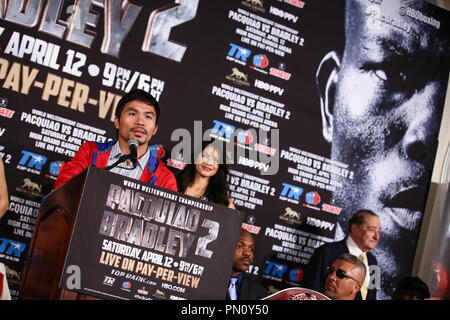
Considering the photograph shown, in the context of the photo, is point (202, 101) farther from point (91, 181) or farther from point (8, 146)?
point (91, 181)

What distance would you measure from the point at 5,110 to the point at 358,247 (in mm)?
3200

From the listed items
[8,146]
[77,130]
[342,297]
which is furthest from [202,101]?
[342,297]

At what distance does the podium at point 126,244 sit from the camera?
7.18 feet

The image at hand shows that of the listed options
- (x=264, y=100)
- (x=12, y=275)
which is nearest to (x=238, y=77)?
(x=264, y=100)

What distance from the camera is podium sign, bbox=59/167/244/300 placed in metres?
2.20

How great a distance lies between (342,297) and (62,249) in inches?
93.3

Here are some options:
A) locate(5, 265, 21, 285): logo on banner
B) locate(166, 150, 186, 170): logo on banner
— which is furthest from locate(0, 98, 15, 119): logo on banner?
locate(166, 150, 186, 170): logo on banner

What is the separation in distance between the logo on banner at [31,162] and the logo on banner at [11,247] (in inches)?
20.7

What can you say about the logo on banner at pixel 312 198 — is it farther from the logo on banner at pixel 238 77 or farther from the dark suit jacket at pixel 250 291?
the dark suit jacket at pixel 250 291

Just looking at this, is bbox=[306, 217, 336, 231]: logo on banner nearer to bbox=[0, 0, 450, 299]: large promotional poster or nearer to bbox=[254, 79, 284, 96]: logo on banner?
bbox=[0, 0, 450, 299]: large promotional poster

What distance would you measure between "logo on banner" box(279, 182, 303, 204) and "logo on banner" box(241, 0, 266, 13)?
5.14 feet

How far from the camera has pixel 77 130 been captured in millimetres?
4605

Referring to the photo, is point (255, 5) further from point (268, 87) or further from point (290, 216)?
point (290, 216)

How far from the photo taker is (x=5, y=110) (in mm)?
4367
